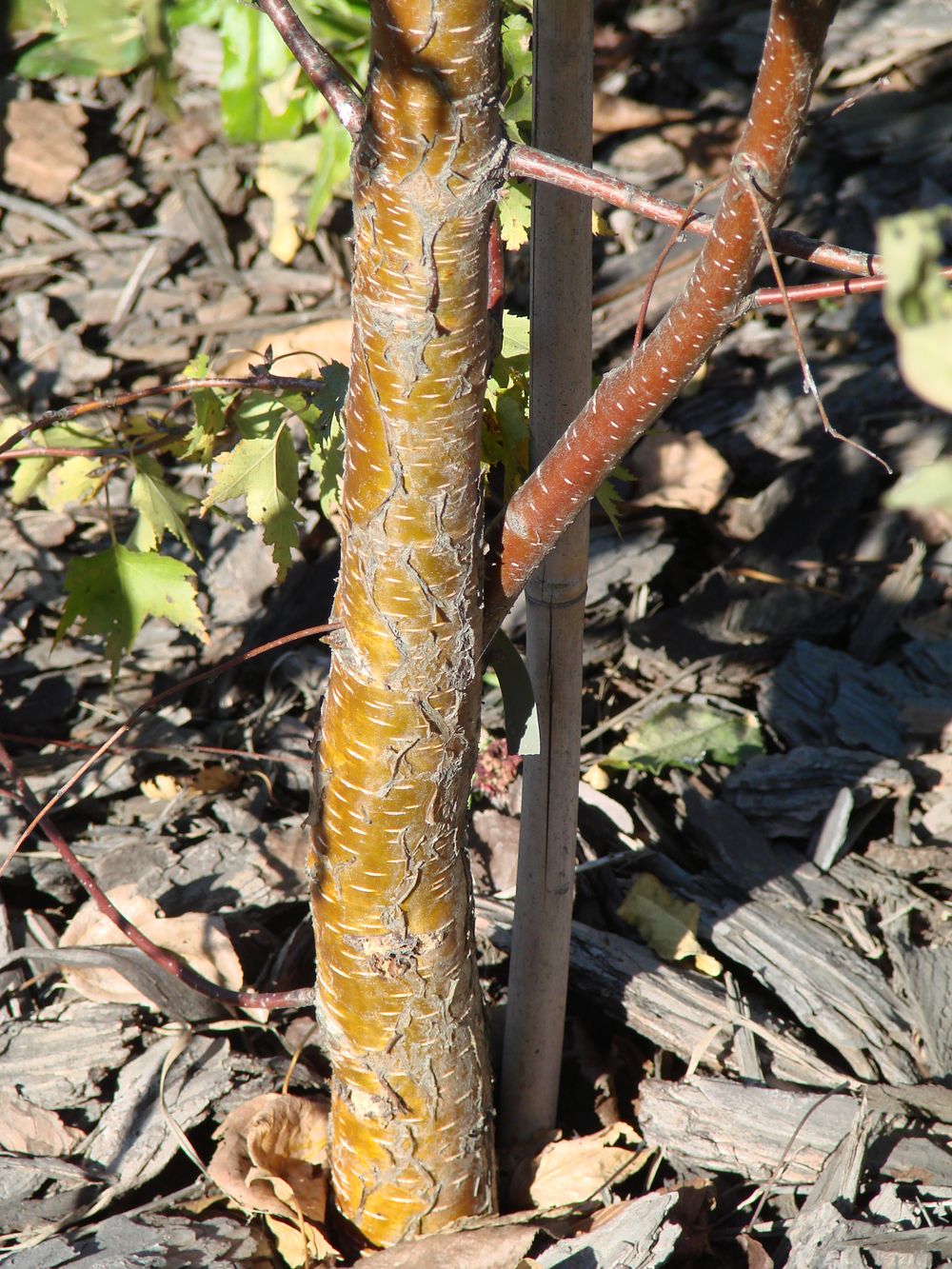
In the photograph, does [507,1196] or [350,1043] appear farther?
[507,1196]

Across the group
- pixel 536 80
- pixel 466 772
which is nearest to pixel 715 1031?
pixel 466 772

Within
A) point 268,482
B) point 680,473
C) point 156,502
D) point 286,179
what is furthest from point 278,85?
point 268,482

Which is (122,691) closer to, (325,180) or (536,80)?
(325,180)

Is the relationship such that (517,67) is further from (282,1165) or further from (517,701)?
(282,1165)

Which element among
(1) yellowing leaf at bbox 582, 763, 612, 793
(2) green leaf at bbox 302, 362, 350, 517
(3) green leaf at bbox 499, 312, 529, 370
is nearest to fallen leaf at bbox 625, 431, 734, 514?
(1) yellowing leaf at bbox 582, 763, 612, 793

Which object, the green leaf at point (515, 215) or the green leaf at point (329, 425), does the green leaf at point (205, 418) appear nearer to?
the green leaf at point (329, 425)

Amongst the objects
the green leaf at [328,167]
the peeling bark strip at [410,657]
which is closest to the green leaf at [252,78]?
the green leaf at [328,167]
